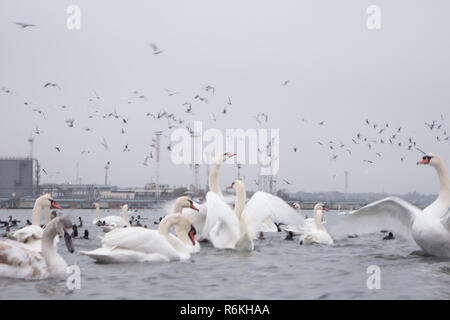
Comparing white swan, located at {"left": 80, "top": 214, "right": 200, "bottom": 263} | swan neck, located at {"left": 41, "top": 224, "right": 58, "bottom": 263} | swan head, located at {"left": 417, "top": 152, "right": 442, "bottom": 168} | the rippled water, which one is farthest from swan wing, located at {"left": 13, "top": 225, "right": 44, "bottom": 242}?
swan head, located at {"left": 417, "top": 152, "right": 442, "bottom": 168}

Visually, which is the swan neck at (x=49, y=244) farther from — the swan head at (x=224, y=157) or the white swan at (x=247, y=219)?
the swan head at (x=224, y=157)

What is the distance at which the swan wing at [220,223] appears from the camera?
1403cm

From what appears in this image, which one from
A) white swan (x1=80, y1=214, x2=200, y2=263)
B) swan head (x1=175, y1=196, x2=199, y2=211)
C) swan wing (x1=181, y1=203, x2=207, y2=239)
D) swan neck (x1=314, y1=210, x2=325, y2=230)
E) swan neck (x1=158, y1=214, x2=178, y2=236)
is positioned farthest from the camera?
swan neck (x1=314, y1=210, x2=325, y2=230)

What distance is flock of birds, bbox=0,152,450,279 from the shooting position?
10.5 metres

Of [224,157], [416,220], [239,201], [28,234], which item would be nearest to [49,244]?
[28,234]

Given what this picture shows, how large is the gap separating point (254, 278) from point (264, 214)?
174 inches

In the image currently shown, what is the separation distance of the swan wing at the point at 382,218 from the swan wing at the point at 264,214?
1.13 meters

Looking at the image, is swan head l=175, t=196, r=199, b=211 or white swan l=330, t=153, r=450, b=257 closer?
white swan l=330, t=153, r=450, b=257

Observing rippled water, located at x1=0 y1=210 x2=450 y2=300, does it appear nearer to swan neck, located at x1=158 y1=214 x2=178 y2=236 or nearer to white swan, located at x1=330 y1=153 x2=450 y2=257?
white swan, located at x1=330 y1=153 x2=450 y2=257

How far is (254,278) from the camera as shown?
1093 centimetres

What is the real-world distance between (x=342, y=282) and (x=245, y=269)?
2124 millimetres

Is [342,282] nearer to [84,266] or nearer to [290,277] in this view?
[290,277]

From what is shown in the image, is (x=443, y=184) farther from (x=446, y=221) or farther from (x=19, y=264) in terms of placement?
(x=19, y=264)
